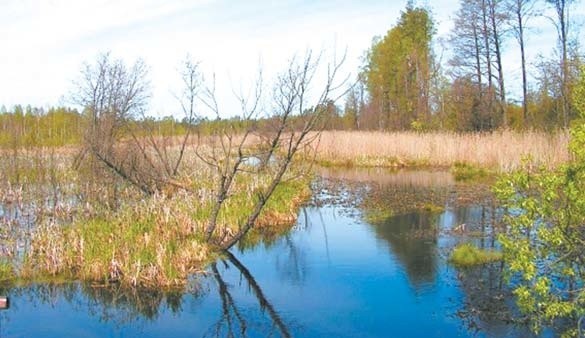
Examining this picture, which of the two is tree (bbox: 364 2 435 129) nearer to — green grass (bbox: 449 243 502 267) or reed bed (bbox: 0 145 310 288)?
reed bed (bbox: 0 145 310 288)

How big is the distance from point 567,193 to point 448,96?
931 inches

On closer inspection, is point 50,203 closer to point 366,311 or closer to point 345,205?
point 345,205

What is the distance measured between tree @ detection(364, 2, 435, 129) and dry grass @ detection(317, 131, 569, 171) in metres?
7.21

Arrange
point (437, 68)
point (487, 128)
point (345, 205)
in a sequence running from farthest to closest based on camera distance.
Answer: point (437, 68) < point (487, 128) < point (345, 205)

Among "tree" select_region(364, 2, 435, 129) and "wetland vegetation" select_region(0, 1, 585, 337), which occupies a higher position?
"tree" select_region(364, 2, 435, 129)

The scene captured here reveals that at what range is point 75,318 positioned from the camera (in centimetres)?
564

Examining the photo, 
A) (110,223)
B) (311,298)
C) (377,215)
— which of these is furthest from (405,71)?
(311,298)

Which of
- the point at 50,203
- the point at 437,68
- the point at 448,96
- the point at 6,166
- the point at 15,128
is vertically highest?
the point at 437,68

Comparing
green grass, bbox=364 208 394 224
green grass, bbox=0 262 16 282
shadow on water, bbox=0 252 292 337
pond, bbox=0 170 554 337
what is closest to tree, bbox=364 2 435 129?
green grass, bbox=364 208 394 224

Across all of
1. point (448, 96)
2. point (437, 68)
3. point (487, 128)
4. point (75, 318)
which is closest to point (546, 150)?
point (487, 128)

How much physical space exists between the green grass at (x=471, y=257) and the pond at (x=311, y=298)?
6.4 inches

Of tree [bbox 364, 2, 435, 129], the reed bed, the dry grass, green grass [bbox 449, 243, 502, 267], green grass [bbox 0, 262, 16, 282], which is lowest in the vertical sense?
green grass [bbox 449, 243, 502, 267]

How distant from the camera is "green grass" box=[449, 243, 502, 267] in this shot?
7.21m

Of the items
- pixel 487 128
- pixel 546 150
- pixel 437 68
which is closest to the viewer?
pixel 546 150
